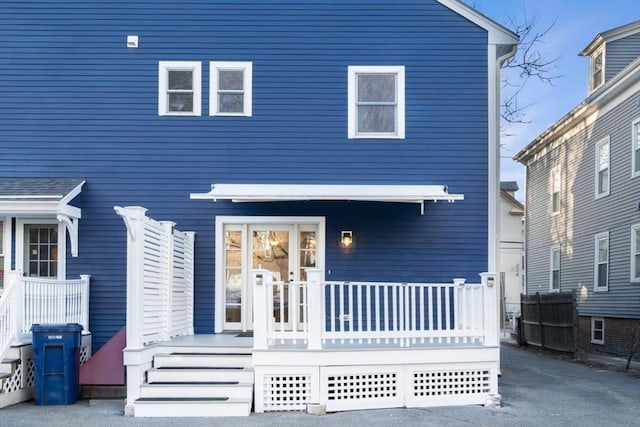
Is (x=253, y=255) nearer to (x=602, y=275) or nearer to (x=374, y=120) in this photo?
(x=374, y=120)

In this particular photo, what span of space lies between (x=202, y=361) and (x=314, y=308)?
5.57 ft

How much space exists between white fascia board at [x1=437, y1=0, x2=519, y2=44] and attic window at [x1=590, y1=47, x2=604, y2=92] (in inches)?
285

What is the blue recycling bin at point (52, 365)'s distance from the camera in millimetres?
8242

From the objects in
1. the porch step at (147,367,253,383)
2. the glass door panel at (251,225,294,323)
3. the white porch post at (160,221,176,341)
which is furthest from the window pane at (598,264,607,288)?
the white porch post at (160,221,176,341)

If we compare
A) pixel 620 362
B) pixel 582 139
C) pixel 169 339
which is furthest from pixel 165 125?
pixel 582 139

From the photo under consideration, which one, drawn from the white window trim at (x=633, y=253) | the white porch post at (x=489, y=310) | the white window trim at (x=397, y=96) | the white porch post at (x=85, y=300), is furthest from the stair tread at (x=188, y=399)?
the white window trim at (x=633, y=253)

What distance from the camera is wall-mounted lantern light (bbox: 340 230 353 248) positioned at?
34.2ft

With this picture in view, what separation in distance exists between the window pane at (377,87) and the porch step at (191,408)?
536 cm

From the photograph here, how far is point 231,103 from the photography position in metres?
10.6

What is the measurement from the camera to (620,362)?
13414mm

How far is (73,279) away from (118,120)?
259cm

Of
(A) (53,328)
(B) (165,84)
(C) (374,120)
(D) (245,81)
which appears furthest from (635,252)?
(A) (53,328)

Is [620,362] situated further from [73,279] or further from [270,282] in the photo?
[73,279]

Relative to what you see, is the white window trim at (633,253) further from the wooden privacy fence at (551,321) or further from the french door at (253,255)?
the french door at (253,255)
